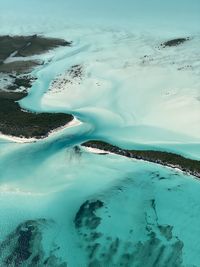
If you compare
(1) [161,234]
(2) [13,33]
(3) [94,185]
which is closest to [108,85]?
(3) [94,185]

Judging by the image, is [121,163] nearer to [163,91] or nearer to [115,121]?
[115,121]

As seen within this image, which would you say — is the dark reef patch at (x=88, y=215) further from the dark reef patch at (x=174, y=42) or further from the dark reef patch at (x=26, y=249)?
the dark reef patch at (x=174, y=42)

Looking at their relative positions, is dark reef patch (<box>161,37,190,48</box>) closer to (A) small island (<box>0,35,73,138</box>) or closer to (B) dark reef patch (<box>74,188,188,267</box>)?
(A) small island (<box>0,35,73,138</box>)

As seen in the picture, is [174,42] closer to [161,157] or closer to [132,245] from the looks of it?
[161,157]

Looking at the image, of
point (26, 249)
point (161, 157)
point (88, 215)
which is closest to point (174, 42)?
point (161, 157)

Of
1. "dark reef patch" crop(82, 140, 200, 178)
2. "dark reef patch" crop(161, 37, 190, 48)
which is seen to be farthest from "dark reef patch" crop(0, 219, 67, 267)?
"dark reef patch" crop(161, 37, 190, 48)

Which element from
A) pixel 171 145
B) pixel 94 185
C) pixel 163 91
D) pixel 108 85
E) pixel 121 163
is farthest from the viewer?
pixel 108 85

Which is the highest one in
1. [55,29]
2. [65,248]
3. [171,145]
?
[55,29]

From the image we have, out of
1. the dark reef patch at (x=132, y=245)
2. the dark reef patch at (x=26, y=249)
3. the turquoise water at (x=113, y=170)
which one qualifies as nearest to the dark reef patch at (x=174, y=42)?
the turquoise water at (x=113, y=170)
